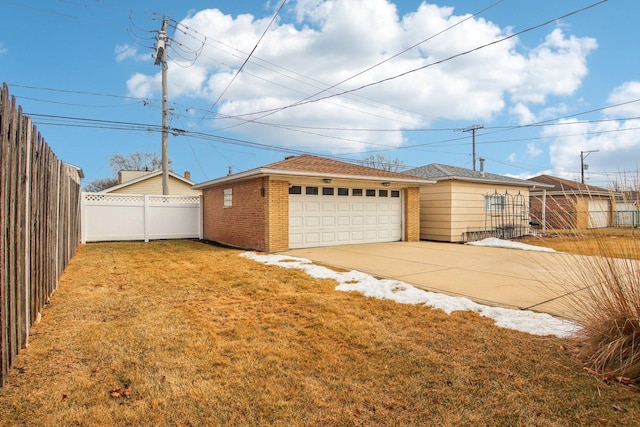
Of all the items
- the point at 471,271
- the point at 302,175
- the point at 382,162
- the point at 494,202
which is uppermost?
the point at 382,162

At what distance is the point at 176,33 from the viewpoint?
18.7 metres

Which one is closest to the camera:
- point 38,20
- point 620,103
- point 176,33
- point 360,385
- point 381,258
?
point 360,385

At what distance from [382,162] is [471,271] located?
97.5 ft

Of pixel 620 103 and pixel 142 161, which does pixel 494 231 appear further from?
pixel 142 161

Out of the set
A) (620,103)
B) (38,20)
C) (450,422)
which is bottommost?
(450,422)

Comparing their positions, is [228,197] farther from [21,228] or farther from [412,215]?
[21,228]

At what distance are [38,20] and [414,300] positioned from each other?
53.3ft

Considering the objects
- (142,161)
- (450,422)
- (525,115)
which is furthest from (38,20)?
(142,161)

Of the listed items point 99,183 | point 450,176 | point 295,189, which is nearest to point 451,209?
point 450,176

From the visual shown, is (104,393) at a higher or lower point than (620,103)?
lower

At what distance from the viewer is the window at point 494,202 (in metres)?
15.4

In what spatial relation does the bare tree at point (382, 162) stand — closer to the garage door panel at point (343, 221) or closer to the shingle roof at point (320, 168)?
the shingle roof at point (320, 168)

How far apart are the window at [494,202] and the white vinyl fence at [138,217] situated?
12.5 m

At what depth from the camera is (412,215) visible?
13969mm
